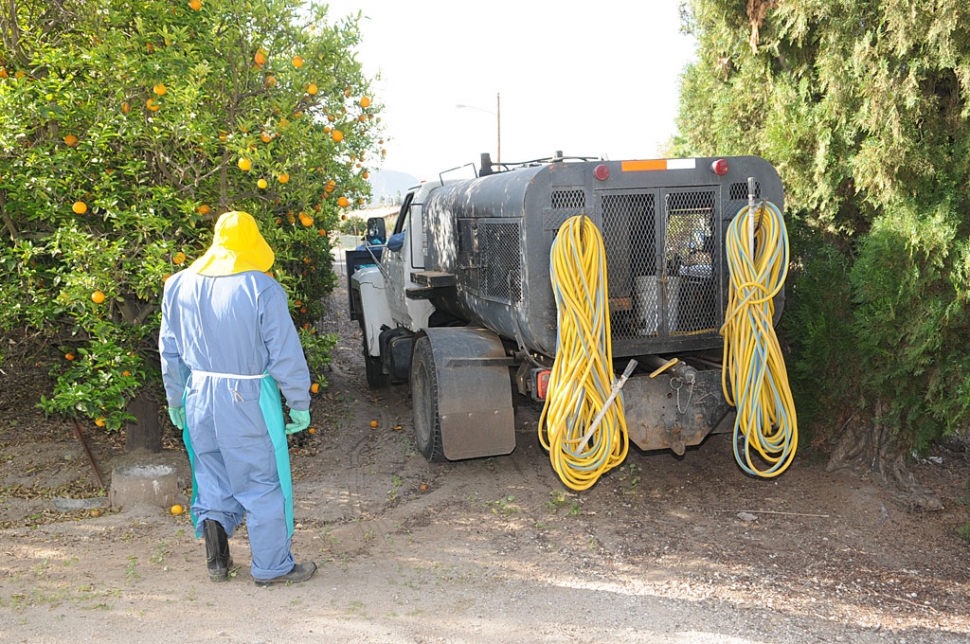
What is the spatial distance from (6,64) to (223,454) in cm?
316

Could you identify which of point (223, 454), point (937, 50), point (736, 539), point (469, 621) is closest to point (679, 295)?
point (736, 539)

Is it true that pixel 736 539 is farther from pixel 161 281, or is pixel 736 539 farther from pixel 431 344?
pixel 161 281

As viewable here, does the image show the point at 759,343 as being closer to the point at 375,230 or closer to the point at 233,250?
the point at 233,250

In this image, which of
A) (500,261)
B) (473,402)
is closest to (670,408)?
(473,402)

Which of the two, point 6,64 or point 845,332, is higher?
point 6,64

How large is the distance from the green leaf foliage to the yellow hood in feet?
12.5

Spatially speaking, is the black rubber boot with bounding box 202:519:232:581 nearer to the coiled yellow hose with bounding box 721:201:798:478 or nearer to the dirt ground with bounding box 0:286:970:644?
the dirt ground with bounding box 0:286:970:644

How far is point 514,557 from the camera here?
463cm

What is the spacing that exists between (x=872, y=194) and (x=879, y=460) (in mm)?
1838

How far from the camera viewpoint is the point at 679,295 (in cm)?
536

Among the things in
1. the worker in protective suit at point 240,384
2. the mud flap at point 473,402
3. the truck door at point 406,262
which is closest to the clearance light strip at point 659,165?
the mud flap at point 473,402

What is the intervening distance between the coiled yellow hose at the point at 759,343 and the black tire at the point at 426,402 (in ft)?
6.97

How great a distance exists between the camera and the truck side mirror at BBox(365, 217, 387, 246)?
8422 mm

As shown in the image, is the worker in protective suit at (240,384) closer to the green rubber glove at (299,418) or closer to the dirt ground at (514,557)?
the green rubber glove at (299,418)
